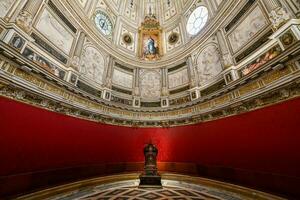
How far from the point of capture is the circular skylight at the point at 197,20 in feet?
32.6

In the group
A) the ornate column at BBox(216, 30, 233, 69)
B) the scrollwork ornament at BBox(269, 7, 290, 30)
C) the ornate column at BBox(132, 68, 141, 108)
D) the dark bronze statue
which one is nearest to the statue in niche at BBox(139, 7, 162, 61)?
the ornate column at BBox(132, 68, 141, 108)

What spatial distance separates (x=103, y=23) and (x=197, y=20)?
24.7 ft

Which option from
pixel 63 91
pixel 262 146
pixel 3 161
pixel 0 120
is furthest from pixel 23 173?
pixel 262 146

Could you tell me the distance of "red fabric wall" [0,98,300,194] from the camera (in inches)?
169

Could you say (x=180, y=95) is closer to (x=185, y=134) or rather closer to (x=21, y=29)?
(x=185, y=134)

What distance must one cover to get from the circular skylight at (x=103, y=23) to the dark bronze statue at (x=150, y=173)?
9.48m

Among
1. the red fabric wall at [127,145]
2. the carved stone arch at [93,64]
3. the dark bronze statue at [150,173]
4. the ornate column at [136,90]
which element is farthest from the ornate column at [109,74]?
the dark bronze statue at [150,173]

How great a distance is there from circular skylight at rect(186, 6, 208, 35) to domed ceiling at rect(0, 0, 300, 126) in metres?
0.09

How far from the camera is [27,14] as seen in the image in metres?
5.44

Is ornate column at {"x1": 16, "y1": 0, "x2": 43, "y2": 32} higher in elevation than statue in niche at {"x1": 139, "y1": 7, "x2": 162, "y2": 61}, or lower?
lower

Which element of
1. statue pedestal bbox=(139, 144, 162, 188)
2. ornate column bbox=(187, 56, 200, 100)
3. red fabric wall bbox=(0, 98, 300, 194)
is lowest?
statue pedestal bbox=(139, 144, 162, 188)

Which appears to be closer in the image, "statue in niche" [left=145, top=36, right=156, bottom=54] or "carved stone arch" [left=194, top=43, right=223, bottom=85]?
"carved stone arch" [left=194, top=43, right=223, bottom=85]

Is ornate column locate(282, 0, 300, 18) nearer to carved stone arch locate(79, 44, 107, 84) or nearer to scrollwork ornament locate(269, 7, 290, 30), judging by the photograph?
scrollwork ornament locate(269, 7, 290, 30)

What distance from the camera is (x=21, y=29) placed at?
16.8ft
